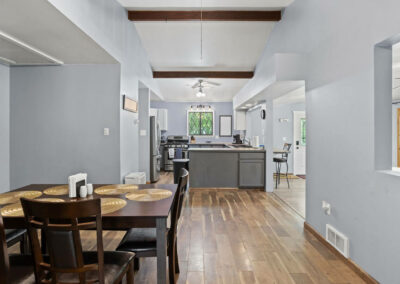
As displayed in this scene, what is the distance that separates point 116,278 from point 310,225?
8.42 ft

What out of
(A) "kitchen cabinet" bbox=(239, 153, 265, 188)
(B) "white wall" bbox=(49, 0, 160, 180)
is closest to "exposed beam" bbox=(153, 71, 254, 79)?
(B) "white wall" bbox=(49, 0, 160, 180)

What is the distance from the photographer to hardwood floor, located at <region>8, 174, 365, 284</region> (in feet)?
6.96

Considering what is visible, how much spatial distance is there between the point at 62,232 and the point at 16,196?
3.52 ft

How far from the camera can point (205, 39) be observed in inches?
207

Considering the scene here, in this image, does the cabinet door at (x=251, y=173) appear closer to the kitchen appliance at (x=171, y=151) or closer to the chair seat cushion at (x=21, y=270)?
the kitchen appliance at (x=171, y=151)

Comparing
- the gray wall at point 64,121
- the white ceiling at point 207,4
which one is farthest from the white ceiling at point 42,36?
the white ceiling at point 207,4

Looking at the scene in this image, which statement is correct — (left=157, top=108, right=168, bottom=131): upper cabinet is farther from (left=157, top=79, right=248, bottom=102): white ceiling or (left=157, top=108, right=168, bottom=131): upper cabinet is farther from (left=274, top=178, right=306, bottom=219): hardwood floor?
(left=274, top=178, right=306, bottom=219): hardwood floor

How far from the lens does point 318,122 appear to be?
2.92 m

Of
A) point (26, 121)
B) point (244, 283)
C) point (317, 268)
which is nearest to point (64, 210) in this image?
point (244, 283)

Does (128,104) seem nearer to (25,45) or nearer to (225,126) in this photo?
(25,45)

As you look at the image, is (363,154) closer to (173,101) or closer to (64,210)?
(64,210)

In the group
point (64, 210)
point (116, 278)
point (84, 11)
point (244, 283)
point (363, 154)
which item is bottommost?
point (244, 283)

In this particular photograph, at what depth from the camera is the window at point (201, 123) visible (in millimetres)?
9297

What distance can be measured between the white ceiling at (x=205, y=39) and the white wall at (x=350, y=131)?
5.20 feet
